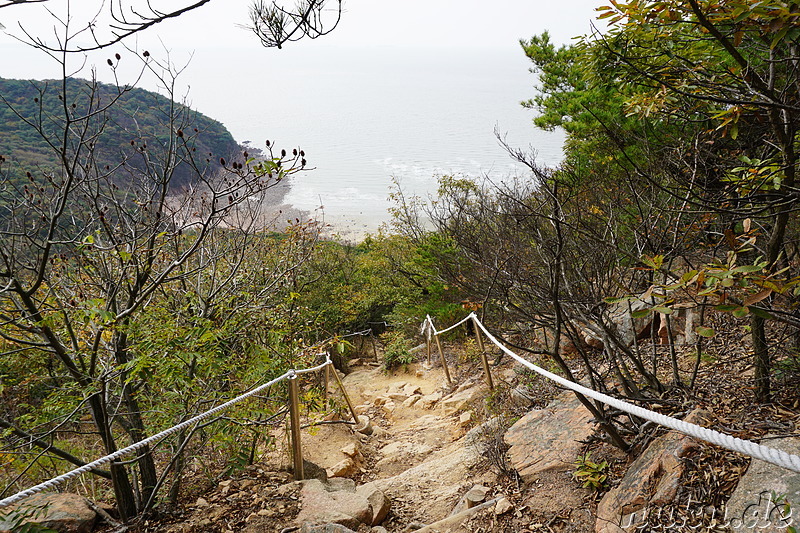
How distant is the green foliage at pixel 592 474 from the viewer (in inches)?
110

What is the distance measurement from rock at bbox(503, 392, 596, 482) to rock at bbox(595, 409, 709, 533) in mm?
484

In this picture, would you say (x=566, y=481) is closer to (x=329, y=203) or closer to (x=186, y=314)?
(x=186, y=314)

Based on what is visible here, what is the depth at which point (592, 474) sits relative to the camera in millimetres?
2871

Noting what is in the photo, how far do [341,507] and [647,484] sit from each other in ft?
6.84

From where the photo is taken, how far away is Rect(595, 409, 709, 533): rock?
7.34 feet

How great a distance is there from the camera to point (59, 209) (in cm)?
273

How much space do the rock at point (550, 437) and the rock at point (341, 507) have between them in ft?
3.57

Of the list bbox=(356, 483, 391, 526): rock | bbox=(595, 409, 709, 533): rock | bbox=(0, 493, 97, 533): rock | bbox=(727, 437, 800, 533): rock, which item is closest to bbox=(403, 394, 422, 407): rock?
bbox=(356, 483, 391, 526): rock

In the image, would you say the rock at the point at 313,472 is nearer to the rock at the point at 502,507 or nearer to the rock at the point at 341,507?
the rock at the point at 341,507

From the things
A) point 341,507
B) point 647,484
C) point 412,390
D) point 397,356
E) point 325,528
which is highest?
point 647,484

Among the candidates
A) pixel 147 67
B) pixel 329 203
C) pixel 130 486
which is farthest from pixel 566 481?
pixel 329 203

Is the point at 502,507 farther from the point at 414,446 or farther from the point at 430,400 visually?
the point at 430,400

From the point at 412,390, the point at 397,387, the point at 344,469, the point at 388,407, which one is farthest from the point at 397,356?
the point at 344,469

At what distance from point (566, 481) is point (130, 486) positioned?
→ 3.01 meters
